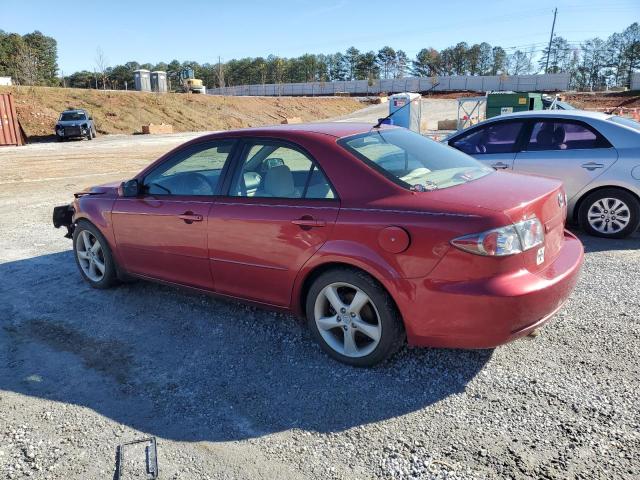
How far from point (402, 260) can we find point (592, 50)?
118 metres

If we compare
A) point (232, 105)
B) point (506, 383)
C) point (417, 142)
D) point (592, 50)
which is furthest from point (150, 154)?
point (592, 50)

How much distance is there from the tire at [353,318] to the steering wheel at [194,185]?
1.31 metres

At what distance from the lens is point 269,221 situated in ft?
11.8

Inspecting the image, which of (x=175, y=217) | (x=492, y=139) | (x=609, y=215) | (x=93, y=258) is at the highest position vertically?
(x=492, y=139)

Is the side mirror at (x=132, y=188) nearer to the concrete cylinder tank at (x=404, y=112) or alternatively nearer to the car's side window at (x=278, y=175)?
the car's side window at (x=278, y=175)

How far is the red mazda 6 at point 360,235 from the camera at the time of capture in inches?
114

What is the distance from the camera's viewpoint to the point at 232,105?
171 feet

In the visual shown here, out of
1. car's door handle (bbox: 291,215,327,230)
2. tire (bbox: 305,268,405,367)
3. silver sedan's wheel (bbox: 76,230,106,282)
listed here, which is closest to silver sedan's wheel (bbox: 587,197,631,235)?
tire (bbox: 305,268,405,367)

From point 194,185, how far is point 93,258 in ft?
5.56

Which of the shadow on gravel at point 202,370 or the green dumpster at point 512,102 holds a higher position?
the green dumpster at point 512,102

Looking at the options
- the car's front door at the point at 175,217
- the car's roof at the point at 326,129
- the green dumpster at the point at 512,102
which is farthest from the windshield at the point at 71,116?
the car's roof at the point at 326,129

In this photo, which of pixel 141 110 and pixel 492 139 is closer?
pixel 492 139

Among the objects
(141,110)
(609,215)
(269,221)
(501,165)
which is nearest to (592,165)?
(609,215)

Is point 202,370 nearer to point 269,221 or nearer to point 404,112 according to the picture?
point 269,221
